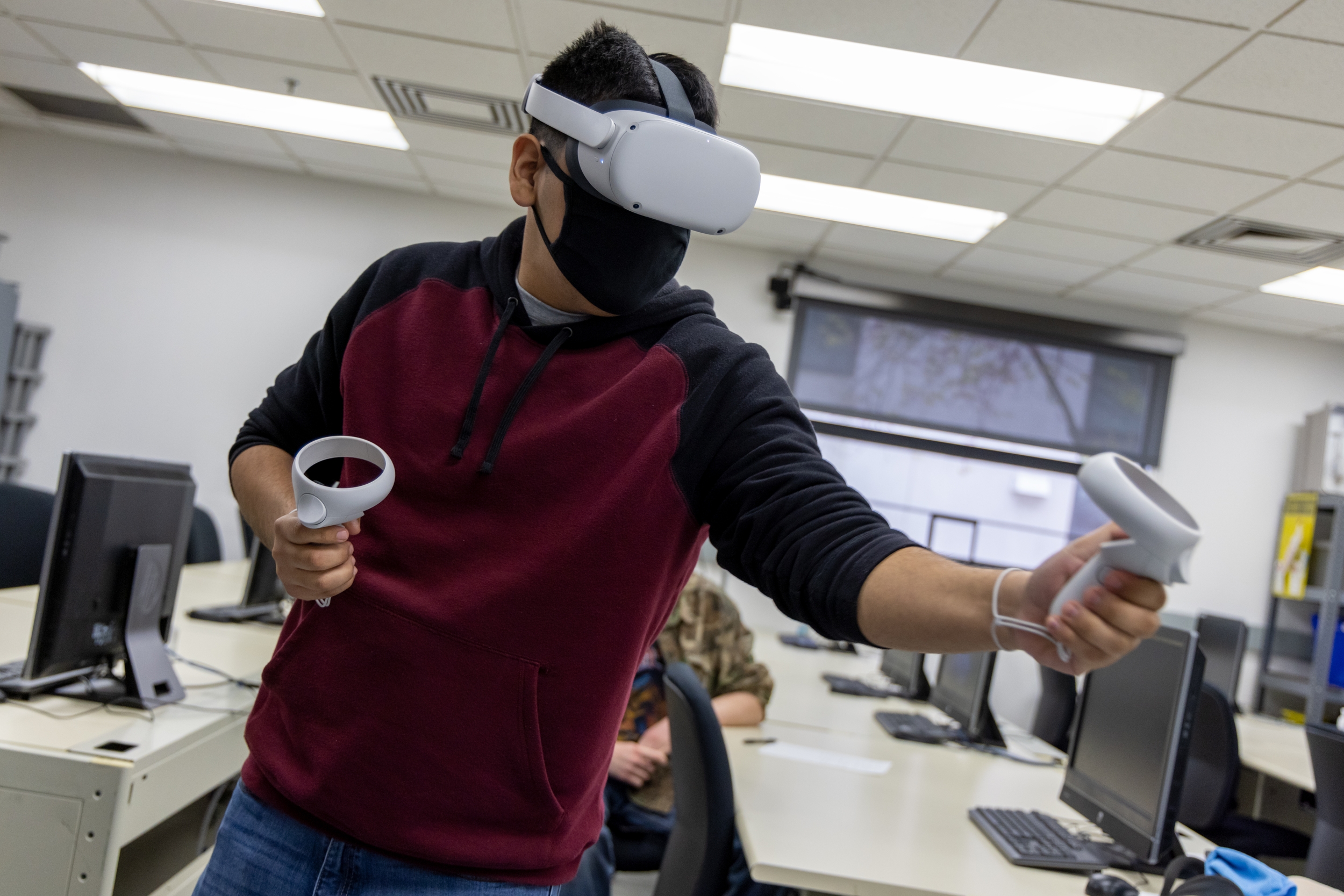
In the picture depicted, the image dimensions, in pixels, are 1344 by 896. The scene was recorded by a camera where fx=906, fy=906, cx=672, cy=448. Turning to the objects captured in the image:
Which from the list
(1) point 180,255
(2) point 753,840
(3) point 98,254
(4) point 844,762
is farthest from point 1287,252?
(3) point 98,254

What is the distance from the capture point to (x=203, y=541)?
14.4 ft

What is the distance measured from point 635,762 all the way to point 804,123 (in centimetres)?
266

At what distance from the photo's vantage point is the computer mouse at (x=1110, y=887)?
155 cm

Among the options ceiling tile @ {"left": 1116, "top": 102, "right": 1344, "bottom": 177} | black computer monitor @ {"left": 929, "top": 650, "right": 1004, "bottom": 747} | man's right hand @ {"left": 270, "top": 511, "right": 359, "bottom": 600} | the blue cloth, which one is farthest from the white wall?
man's right hand @ {"left": 270, "top": 511, "right": 359, "bottom": 600}

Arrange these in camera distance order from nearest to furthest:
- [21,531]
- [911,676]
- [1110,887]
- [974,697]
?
[1110,887] < [974,697] < [21,531] < [911,676]

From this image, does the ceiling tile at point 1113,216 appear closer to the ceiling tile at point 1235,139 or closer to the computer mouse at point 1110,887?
the ceiling tile at point 1235,139

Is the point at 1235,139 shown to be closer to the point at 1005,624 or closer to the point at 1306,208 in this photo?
the point at 1306,208

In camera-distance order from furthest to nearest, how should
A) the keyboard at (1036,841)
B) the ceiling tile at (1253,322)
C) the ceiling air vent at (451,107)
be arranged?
1. the ceiling tile at (1253,322)
2. the ceiling air vent at (451,107)
3. the keyboard at (1036,841)

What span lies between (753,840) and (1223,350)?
5.52 m

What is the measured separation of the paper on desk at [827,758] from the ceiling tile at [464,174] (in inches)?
138

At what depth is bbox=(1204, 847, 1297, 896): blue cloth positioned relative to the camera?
1.23m

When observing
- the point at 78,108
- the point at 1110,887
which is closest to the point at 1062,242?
the point at 1110,887

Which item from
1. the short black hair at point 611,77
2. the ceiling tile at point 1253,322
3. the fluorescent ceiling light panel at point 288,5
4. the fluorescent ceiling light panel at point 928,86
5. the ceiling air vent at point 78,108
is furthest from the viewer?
the ceiling tile at point 1253,322

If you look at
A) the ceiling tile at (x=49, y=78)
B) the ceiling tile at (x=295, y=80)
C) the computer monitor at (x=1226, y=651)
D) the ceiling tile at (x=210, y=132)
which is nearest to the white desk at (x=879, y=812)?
the computer monitor at (x=1226, y=651)
